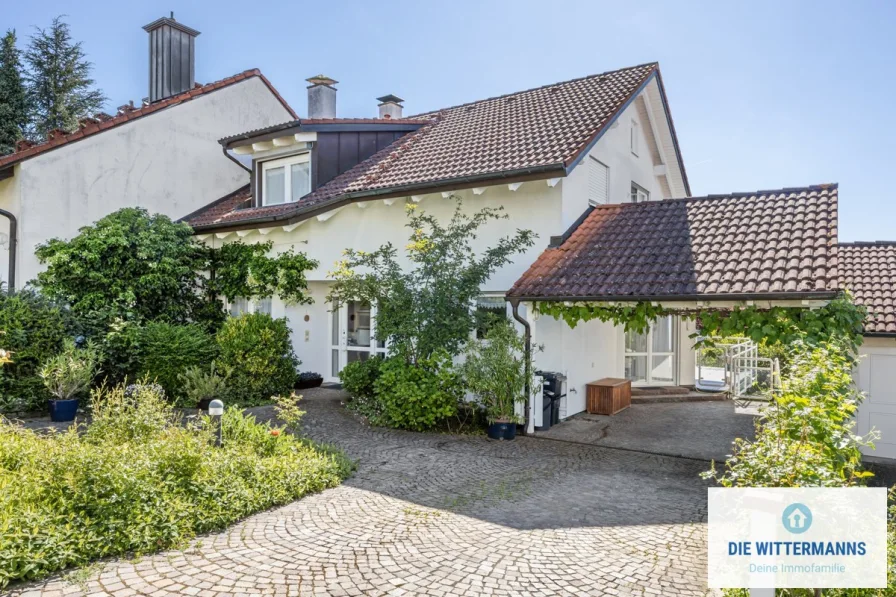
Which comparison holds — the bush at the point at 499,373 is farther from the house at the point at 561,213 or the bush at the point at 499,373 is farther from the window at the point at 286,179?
the window at the point at 286,179

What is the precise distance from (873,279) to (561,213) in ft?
22.1

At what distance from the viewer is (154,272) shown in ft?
44.8

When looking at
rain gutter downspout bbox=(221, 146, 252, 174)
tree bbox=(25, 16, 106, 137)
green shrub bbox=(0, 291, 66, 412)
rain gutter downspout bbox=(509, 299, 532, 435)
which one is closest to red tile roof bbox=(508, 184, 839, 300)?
rain gutter downspout bbox=(509, 299, 532, 435)

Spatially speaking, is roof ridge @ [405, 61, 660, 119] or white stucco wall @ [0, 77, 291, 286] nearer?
white stucco wall @ [0, 77, 291, 286]

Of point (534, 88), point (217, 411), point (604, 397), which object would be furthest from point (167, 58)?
point (604, 397)

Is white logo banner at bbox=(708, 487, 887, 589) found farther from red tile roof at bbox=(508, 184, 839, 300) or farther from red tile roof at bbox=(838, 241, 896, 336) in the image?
red tile roof at bbox=(838, 241, 896, 336)

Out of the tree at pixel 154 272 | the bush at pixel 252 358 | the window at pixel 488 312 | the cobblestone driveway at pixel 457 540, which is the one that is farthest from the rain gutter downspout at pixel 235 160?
the cobblestone driveway at pixel 457 540

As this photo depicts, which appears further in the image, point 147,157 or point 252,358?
point 147,157

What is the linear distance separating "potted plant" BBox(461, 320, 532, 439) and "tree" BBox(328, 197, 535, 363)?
Result: 0.68 meters

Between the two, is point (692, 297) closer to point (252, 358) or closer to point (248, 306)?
point (252, 358)

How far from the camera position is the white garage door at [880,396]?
10531mm

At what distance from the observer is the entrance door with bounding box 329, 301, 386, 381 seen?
45.8ft

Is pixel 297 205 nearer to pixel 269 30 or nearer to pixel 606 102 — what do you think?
pixel 269 30

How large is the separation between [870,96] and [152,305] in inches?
692
